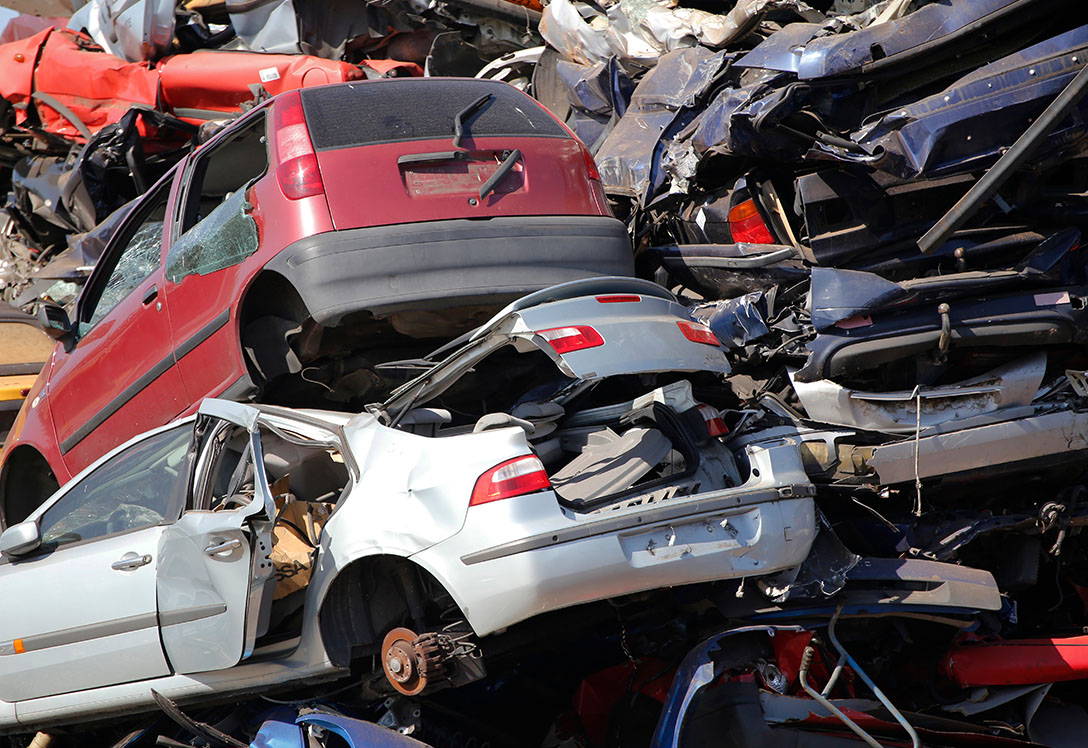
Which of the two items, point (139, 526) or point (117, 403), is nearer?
point (139, 526)

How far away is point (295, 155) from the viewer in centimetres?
451

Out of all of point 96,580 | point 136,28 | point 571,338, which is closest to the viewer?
point 571,338

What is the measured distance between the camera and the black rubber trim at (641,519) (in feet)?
10.7

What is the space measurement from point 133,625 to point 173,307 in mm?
1821

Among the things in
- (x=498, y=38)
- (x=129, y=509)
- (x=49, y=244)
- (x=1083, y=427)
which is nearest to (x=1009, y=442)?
(x=1083, y=427)

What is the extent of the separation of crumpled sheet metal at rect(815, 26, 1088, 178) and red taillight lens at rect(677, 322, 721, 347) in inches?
42.6

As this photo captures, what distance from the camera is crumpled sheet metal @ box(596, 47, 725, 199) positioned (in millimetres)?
5887

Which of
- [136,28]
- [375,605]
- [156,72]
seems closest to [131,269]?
[375,605]

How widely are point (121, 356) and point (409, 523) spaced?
298cm

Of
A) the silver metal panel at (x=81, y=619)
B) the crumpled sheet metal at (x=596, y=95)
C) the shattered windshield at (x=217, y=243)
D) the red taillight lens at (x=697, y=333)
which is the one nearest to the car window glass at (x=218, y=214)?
the shattered windshield at (x=217, y=243)

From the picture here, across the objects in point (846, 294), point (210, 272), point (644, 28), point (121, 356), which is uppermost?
point (644, 28)

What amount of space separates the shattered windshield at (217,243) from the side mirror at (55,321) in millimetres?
1217

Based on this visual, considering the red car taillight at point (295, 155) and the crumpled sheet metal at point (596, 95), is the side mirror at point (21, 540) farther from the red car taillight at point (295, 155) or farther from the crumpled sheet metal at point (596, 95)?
the crumpled sheet metal at point (596, 95)

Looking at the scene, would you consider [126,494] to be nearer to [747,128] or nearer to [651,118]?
[747,128]
